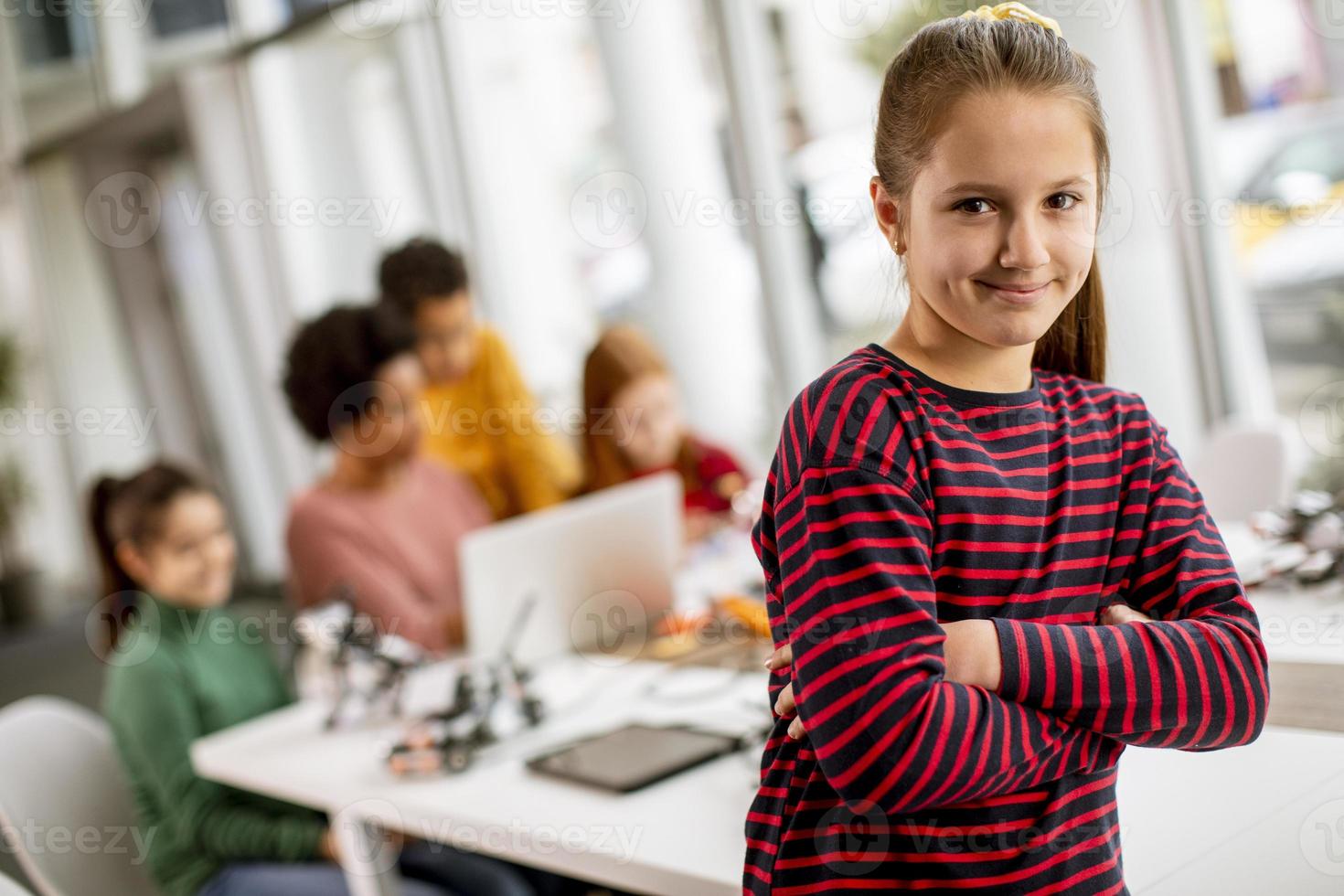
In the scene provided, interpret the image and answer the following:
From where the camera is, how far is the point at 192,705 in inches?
98.5

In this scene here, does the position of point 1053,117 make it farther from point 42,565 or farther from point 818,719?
point 42,565

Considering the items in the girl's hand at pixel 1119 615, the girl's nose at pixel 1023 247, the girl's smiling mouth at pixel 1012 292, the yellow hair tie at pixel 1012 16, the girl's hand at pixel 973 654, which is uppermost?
the yellow hair tie at pixel 1012 16

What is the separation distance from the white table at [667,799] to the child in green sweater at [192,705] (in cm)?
7

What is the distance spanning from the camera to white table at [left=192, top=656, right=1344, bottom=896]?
136 centimetres

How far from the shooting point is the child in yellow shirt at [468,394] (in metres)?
3.83

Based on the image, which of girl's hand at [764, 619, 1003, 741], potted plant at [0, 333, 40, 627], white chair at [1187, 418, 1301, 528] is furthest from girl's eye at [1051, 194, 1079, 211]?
potted plant at [0, 333, 40, 627]

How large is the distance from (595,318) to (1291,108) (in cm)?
294

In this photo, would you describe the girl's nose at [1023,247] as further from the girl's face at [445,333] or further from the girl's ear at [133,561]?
the girl's face at [445,333]

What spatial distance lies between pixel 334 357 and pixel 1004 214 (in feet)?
8.37

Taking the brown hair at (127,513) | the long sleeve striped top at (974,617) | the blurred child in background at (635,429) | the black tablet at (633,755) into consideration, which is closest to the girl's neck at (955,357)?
the long sleeve striped top at (974,617)

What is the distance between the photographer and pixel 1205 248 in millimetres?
3744

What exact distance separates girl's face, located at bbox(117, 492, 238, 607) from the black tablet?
946 millimetres

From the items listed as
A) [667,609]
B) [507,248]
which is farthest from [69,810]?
[507,248]

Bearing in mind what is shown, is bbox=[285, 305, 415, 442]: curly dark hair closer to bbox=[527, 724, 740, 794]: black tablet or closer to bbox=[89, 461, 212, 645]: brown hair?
bbox=[89, 461, 212, 645]: brown hair
